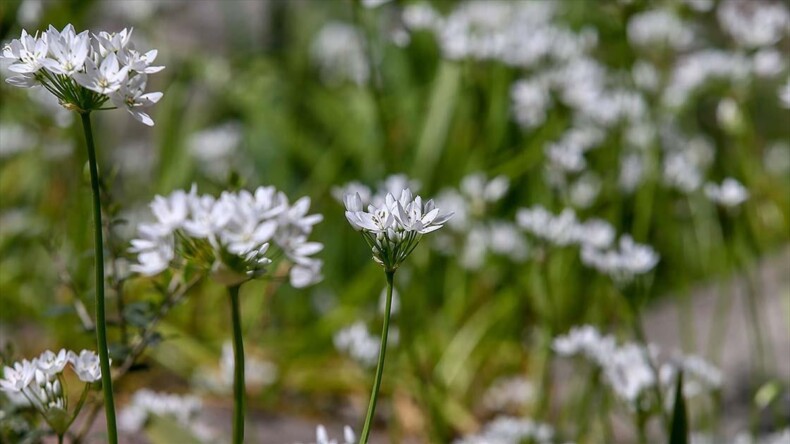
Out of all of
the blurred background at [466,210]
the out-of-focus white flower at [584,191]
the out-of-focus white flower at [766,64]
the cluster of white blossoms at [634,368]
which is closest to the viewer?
the cluster of white blossoms at [634,368]

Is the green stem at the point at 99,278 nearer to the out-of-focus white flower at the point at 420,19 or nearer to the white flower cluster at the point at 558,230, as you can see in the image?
the white flower cluster at the point at 558,230

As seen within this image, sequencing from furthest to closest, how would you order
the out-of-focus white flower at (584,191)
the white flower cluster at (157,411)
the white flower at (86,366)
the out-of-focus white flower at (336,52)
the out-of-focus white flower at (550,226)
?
the out-of-focus white flower at (336,52)
the out-of-focus white flower at (584,191)
the out-of-focus white flower at (550,226)
the white flower cluster at (157,411)
the white flower at (86,366)

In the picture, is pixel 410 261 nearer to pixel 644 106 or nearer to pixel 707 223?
pixel 644 106

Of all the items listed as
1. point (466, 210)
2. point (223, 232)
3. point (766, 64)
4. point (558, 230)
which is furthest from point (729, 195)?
point (223, 232)

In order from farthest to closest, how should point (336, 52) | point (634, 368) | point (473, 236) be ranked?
point (336, 52), point (473, 236), point (634, 368)

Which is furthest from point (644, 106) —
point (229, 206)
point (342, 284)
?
point (229, 206)

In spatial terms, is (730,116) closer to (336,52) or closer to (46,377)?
(46,377)

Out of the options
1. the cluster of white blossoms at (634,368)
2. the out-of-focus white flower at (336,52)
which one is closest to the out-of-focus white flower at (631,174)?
the cluster of white blossoms at (634,368)
